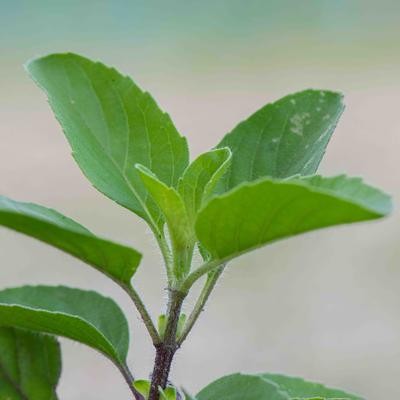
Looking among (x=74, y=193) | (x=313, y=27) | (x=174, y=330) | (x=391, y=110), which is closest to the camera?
(x=174, y=330)

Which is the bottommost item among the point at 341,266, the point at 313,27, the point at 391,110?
the point at 341,266

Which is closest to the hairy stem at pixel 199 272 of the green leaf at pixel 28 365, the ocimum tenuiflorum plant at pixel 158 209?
the ocimum tenuiflorum plant at pixel 158 209

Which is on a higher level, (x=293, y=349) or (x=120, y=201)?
(x=293, y=349)

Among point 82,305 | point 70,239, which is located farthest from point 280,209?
point 82,305

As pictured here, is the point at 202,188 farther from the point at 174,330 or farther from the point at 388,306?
the point at 388,306

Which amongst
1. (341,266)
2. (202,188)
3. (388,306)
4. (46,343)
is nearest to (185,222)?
(202,188)

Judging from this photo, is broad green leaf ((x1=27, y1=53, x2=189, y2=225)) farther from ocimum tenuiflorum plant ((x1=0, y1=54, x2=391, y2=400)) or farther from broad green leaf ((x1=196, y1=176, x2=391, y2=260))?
broad green leaf ((x1=196, y1=176, x2=391, y2=260))
